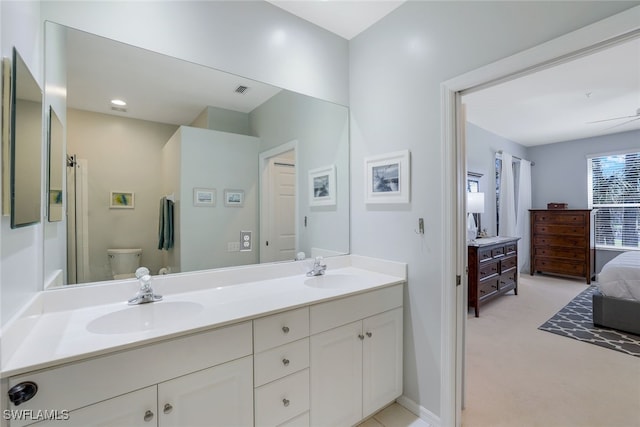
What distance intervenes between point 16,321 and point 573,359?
3.75 metres

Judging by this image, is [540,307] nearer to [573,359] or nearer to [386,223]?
[573,359]

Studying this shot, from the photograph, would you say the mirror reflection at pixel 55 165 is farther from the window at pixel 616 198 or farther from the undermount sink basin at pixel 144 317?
the window at pixel 616 198

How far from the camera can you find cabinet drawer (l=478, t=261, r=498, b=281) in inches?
139

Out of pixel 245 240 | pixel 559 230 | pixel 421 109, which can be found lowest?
pixel 559 230

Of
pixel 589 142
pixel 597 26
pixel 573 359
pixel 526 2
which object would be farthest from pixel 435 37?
pixel 589 142

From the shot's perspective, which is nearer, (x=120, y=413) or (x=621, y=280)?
(x=120, y=413)

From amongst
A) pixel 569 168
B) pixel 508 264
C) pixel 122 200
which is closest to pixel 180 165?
pixel 122 200

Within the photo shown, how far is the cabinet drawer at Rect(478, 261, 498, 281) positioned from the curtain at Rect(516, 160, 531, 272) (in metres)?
2.34

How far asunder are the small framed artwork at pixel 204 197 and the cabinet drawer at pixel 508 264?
12.7ft

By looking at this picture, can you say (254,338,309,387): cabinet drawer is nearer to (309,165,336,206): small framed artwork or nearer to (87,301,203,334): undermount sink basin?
(87,301,203,334): undermount sink basin

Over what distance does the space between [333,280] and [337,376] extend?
2.07 feet

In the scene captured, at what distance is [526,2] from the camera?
4.49 feet

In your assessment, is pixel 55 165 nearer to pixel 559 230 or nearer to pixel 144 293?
pixel 144 293

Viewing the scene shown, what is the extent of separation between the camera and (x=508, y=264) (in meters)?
4.12
